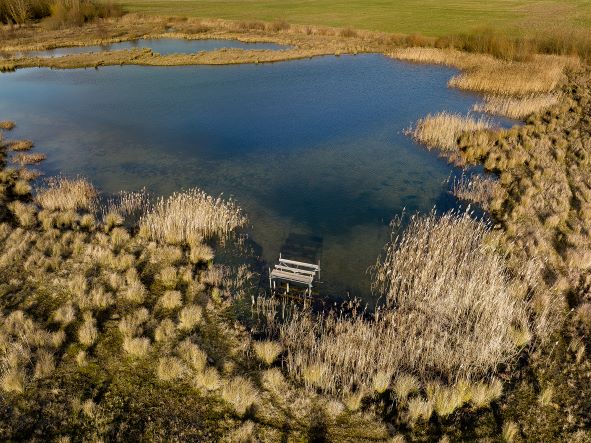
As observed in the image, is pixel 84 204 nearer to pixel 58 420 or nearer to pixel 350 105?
pixel 58 420

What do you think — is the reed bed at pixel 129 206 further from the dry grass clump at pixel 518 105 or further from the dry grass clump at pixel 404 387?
the dry grass clump at pixel 518 105

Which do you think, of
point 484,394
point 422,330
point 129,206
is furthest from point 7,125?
point 484,394

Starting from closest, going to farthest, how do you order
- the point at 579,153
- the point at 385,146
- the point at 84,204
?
the point at 84,204 → the point at 579,153 → the point at 385,146

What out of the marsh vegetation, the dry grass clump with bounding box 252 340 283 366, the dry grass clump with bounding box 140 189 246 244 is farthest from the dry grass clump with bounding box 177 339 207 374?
the dry grass clump with bounding box 140 189 246 244

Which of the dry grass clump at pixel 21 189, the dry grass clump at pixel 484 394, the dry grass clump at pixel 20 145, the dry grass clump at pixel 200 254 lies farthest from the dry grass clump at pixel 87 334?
the dry grass clump at pixel 20 145

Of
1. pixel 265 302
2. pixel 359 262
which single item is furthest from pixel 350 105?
pixel 265 302

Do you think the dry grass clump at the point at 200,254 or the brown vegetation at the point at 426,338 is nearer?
the brown vegetation at the point at 426,338
